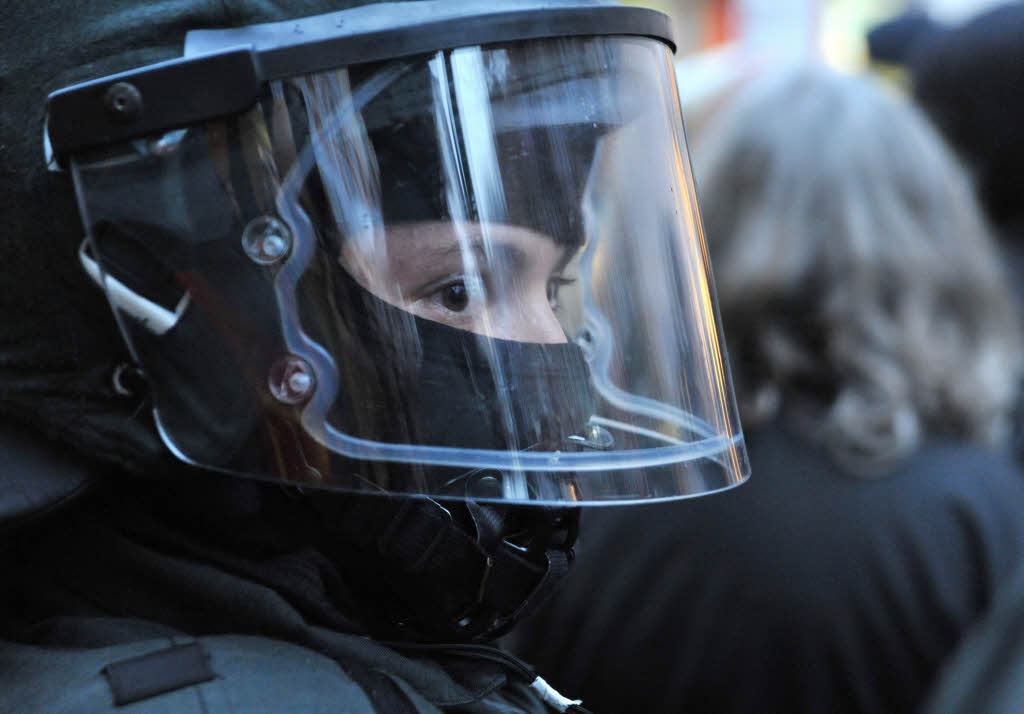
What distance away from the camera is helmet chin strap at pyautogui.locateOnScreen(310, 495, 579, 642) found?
3.89 ft

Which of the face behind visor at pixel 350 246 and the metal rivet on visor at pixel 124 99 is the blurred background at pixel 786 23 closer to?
the face behind visor at pixel 350 246

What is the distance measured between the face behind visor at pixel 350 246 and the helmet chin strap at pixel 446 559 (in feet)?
0.15

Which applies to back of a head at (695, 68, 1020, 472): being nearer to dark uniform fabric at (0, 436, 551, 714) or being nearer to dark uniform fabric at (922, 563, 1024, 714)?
dark uniform fabric at (922, 563, 1024, 714)

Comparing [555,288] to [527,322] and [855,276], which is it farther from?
[855,276]

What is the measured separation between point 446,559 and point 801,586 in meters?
0.87

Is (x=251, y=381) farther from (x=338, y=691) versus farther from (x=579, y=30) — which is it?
(x=579, y=30)

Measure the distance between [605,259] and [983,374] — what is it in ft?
3.31

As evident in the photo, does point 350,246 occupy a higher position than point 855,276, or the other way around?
point 350,246

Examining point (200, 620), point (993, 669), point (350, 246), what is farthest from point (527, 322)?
point (993, 669)

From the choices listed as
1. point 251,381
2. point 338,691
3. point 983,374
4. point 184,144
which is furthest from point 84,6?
point 983,374

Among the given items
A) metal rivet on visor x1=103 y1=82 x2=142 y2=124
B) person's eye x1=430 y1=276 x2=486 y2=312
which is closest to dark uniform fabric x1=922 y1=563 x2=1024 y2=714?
person's eye x1=430 y1=276 x2=486 y2=312

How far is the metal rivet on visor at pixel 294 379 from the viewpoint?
1.18m

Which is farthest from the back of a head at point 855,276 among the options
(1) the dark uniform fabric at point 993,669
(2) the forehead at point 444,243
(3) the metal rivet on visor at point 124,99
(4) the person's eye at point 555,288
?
(3) the metal rivet on visor at point 124,99

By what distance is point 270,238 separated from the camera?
1171mm
